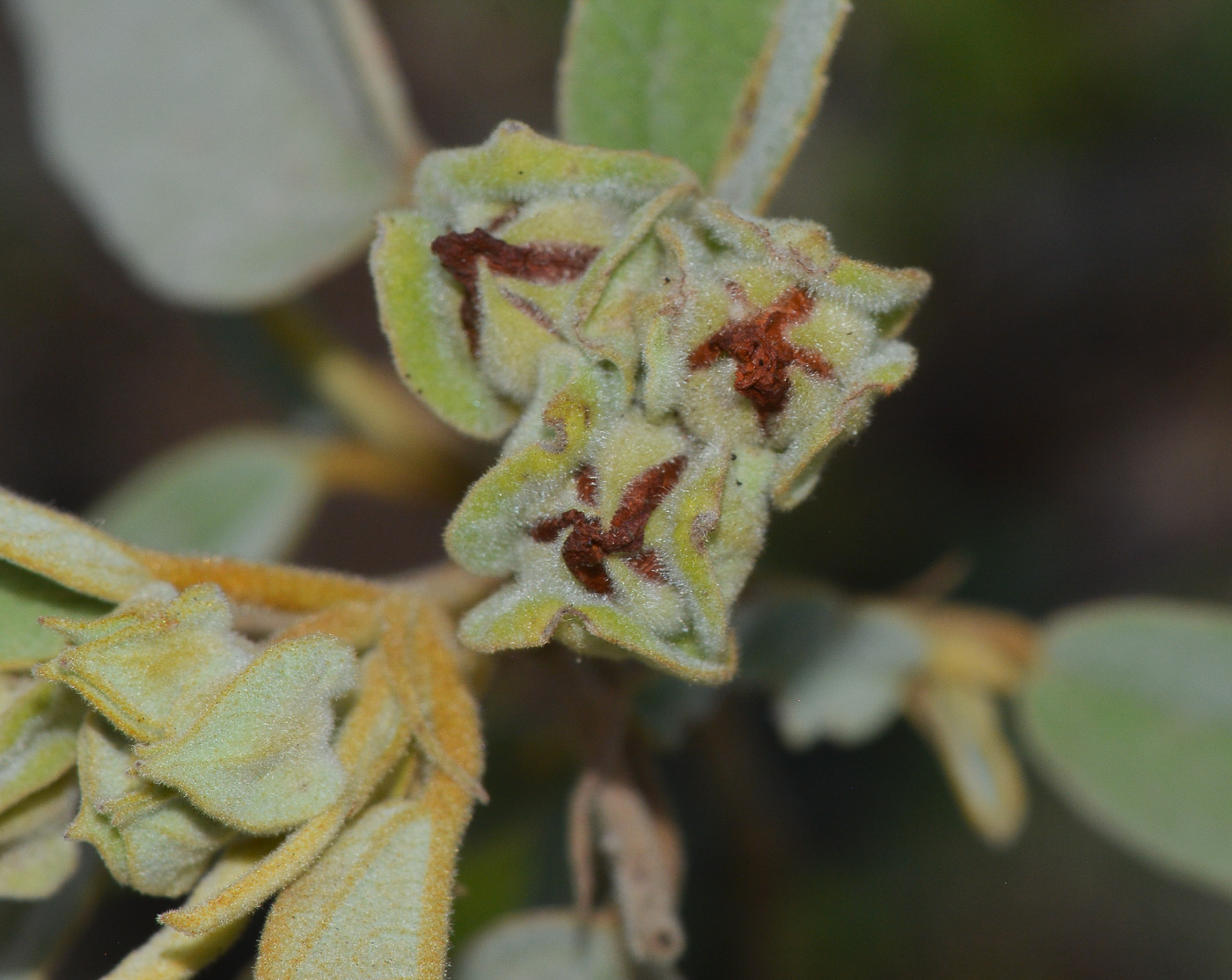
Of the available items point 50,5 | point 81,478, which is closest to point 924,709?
point 50,5

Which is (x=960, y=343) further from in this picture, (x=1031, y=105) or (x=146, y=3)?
(x=146, y=3)

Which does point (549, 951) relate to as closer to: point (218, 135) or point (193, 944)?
point (193, 944)

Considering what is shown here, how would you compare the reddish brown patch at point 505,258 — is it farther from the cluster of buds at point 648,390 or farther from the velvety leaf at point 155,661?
the velvety leaf at point 155,661

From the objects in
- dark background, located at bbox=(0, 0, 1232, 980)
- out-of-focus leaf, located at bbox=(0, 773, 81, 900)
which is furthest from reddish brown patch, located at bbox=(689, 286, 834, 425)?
dark background, located at bbox=(0, 0, 1232, 980)

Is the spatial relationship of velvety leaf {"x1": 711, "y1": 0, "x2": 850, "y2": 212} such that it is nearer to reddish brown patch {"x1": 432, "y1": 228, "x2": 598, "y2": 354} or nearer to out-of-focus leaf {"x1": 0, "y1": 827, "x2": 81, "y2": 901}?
reddish brown patch {"x1": 432, "y1": 228, "x2": 598, "y2": 354}

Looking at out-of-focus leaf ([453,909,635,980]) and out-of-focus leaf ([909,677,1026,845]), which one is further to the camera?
out-of-focus leaf ([909,677,1026,845])
